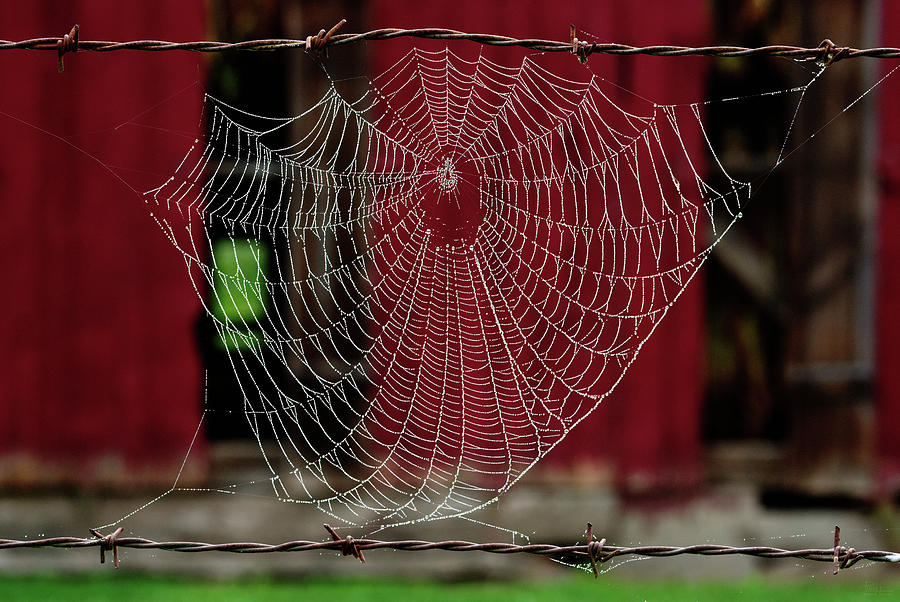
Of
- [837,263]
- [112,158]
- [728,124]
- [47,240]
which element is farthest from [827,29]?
[47,240]

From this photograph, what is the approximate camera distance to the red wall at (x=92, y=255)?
17.0 feet

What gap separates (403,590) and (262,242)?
2.01 meters

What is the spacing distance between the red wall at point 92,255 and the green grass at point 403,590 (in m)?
0.62

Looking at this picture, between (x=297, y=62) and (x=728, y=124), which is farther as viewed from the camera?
(x=728, y=124)

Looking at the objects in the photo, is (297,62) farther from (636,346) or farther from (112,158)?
(636,346)

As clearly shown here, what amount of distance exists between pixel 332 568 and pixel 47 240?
233 centimetres

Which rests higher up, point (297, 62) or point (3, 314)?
point (297, 62)

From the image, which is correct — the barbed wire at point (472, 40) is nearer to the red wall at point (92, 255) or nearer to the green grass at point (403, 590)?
the red wall at point (92, 255)

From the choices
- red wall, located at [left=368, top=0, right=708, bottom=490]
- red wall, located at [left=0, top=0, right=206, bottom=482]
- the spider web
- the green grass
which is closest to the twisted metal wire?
the spider web

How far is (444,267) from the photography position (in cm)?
454

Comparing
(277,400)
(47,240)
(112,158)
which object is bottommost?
(277,400)

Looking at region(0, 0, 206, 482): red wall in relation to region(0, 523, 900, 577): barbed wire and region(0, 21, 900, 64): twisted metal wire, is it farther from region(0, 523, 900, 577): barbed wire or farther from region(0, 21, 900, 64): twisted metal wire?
region(0, 523, 900, 577): barbed wire

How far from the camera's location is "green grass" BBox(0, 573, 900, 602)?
4.81 meters

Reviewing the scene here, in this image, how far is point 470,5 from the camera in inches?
202
